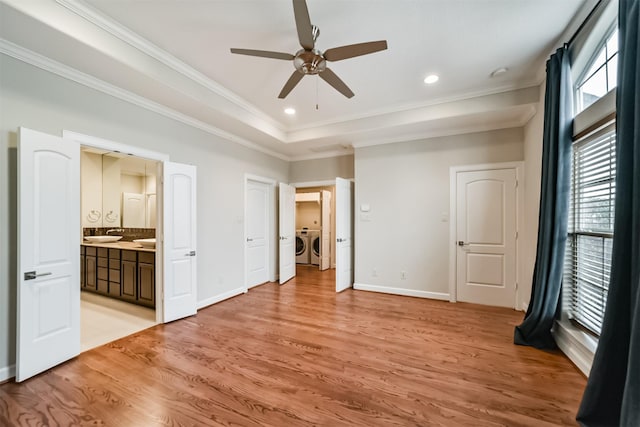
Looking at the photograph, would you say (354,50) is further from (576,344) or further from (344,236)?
(344,236)

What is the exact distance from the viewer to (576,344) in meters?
2.28

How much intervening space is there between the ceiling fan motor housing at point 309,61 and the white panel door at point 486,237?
3.02 m

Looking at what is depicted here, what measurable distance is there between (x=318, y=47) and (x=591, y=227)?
3017mm

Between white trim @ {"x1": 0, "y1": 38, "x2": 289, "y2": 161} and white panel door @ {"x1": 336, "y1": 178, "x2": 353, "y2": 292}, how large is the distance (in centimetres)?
223

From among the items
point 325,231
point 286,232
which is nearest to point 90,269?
point 286,232

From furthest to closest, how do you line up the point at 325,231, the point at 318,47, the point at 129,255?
the point at 325,231, the point at 129,255, the point at 318,47

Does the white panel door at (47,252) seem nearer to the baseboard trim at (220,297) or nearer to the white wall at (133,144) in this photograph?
the white wall at (133,144)

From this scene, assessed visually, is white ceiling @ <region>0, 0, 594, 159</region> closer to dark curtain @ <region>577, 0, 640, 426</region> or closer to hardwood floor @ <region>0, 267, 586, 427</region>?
dark curtain @ <region>577, 0, 640, 426</region>

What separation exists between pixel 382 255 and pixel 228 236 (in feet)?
8.93

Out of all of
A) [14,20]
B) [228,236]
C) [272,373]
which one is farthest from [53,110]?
[272,373]

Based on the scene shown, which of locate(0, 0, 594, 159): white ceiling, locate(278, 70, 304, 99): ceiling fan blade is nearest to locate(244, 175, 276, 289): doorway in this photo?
locate(0, 0, 594, 159): white ceiling

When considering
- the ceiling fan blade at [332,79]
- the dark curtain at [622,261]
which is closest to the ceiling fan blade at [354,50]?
the ceiling fan blade at [332,79]

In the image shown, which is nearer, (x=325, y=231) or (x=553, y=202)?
(x=553, y=202)

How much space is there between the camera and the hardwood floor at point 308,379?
1.72 m
